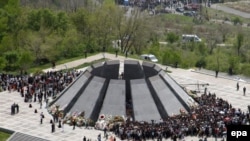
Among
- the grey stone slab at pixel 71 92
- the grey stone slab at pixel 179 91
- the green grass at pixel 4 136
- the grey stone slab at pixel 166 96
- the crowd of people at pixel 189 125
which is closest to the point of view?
the crowd of people at pixel 189 125

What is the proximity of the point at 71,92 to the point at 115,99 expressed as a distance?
209 inches

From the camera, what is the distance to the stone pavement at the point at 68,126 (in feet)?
153

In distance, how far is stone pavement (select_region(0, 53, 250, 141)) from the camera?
153 ft

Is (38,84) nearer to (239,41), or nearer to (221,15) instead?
(239,41)

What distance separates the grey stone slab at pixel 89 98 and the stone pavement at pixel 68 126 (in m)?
2.71

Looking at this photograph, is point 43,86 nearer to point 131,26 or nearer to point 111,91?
point 111,91

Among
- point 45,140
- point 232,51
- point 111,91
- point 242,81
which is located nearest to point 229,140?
point 45,140

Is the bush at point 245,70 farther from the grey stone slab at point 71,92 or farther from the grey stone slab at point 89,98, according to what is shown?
the grey stone slab at point 89,98

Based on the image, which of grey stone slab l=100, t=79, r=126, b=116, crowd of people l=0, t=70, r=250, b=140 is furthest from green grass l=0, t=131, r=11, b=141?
grey stone slab l=100, t=79, r=126, b=116

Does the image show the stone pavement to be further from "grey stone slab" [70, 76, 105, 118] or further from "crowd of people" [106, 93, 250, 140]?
"grey stone slab" [70, 76, 105, 118]

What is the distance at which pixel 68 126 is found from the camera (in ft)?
160

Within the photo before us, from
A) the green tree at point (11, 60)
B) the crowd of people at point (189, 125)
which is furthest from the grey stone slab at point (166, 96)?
the green tree at point (11, 60)

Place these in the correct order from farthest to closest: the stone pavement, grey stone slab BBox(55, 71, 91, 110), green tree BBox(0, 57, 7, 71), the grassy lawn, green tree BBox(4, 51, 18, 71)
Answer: the grassy lawn → green tree BBox(4, 51, 18, 71) → green tree BBox(0, 57, 7, 71) → grey stone slab BBox(55, 71, 91, 110) → the stone pavement

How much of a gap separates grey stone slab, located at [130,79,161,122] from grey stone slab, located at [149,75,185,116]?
112 centimetres
